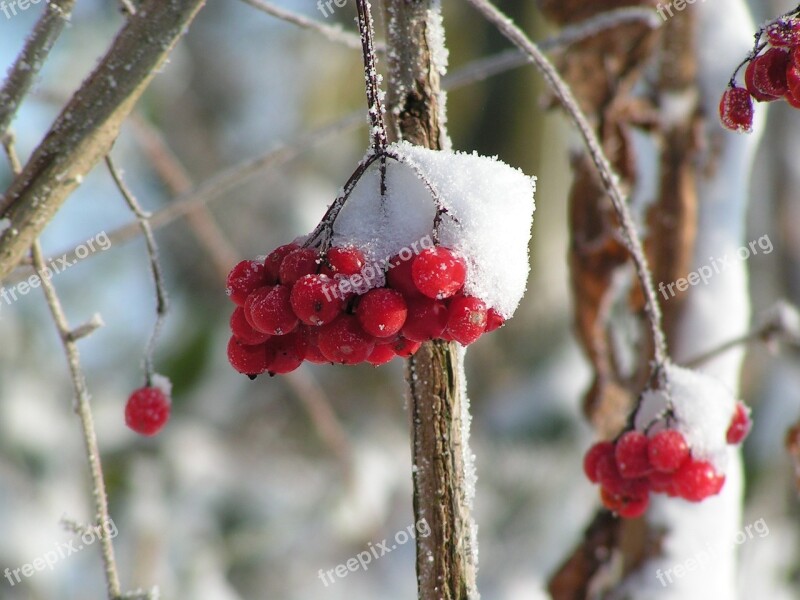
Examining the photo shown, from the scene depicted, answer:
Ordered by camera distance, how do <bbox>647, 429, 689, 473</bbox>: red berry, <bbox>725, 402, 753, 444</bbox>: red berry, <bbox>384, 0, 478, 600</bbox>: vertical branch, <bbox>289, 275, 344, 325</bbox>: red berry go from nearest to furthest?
<bbox>289, 275, 344, 325</bbox>: red berry
<bbox>384, 0, 478, 600</bbox>: vertical branch
<bbox>647, 429, 689, 473</bbox>: red berry
<bbox>725, 402, 753, 444</bbox>: red berry

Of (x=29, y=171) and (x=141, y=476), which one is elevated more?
(x=141, y=476)

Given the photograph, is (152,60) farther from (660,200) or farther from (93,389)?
(93,389)

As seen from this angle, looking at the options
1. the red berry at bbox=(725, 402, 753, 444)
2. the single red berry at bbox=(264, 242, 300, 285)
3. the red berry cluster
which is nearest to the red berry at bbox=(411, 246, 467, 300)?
the red berry cluster

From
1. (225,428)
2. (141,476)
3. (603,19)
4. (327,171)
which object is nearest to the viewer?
(603,19)

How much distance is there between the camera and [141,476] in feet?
10.3

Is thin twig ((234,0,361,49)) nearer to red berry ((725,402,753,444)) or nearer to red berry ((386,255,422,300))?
red berry ((386,255,422,300))

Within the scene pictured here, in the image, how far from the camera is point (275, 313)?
0.56 meters

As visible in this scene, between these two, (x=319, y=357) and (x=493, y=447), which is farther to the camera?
(x=493, y=447)

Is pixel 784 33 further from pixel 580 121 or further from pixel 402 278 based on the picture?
pixel 402 278

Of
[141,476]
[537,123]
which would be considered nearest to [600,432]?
[141,476]

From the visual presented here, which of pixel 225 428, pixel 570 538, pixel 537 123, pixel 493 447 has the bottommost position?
pixel 570 538

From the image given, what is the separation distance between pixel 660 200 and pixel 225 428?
263cm

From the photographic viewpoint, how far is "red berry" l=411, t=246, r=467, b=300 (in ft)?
1.80

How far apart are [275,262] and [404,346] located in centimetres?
12
